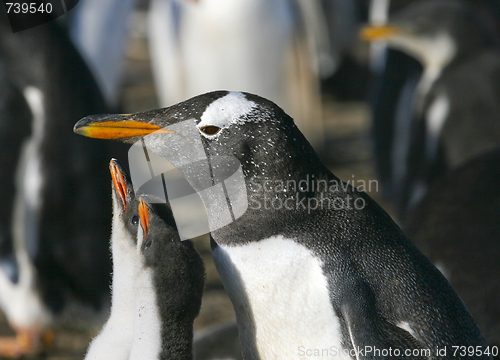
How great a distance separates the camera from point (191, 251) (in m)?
1.51

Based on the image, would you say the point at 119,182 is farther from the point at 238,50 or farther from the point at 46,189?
the point at 238,50

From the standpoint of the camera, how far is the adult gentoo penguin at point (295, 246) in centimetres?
144

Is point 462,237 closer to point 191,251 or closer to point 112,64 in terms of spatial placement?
point 191,251

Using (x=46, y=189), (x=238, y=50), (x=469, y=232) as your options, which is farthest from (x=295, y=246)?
(x=238, y=50)

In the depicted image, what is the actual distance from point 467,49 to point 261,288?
2.30 meters

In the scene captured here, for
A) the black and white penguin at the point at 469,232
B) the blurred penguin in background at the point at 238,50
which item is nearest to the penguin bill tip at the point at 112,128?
the black and white penguin at the point at 469,232

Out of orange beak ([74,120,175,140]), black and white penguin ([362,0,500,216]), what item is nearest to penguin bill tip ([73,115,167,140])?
orange beak ([74,120,175,140])

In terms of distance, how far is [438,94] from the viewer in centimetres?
328

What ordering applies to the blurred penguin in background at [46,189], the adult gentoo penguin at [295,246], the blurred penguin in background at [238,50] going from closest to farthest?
1. the adult gentoo penguin at [295,246]
2. the blurred penguin in background at [46,189]
3. the blurred penguin in background at [238,50]

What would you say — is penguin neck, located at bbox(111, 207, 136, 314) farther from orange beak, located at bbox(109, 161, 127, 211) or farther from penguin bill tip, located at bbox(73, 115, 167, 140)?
penguin bill tip, located at bbox(73, 115, 167, 140)

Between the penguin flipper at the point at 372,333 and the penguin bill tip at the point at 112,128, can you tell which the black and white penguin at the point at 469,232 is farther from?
the penguin bill tip at the point at 112,128

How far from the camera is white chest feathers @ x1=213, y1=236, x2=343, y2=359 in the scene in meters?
1.46

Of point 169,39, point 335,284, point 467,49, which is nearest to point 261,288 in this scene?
point 335,284

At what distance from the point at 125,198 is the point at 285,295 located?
446 mm
